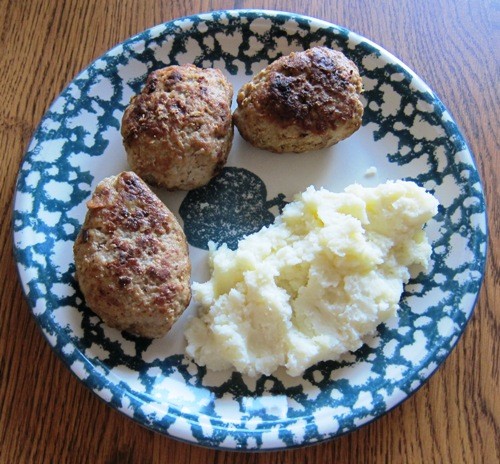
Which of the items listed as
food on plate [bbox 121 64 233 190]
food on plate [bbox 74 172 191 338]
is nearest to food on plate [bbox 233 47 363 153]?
food on plate [bbox 121 64 233 190]

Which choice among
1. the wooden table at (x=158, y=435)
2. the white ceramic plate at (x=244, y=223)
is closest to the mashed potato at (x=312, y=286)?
the white ceramic plate at (x=244, y=223)

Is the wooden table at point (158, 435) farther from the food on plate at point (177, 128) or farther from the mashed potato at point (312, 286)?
the food on plate at point (177, 128)

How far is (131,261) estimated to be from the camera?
211 centimetres

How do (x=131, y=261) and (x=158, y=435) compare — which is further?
(x=158, y=435)

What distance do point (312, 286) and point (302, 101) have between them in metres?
0.74

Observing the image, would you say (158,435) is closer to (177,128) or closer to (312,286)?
(312,286)

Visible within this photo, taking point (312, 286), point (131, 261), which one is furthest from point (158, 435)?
point (312, 286)

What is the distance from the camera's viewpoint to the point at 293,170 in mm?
2561

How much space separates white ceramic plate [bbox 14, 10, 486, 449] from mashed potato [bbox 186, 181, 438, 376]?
11 centimetres

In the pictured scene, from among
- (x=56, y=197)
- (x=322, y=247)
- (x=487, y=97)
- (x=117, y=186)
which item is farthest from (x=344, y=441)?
(x=487, y=97)

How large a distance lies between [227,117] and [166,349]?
96cm

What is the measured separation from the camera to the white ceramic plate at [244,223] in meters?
2.18

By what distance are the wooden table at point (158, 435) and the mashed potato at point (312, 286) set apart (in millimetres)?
415

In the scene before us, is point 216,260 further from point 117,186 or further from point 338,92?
point 338,92
